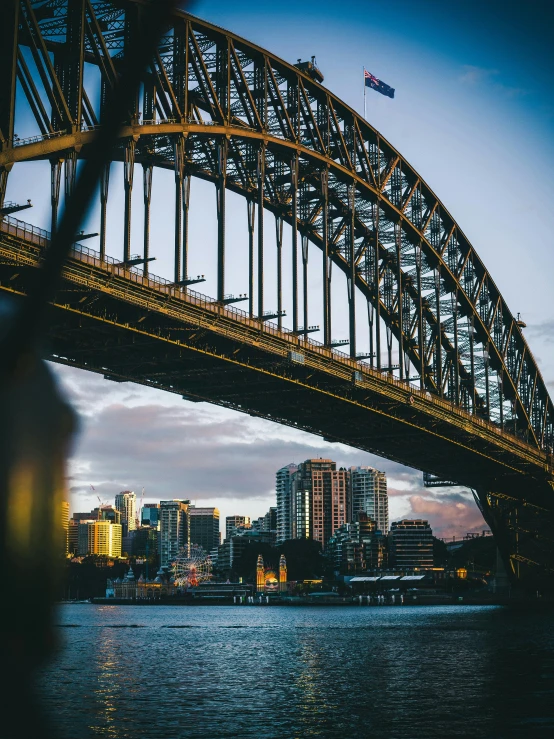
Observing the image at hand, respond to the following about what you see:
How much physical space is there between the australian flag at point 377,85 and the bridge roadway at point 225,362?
19.3m

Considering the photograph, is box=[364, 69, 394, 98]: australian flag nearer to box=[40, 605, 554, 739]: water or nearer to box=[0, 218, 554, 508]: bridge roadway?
box=[0, 218, 554, 508]: bridge roadway

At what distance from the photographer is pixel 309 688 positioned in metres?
37.6

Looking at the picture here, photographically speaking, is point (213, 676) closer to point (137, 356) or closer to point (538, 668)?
point (538, 668)

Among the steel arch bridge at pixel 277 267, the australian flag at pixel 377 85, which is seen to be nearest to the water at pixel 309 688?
the steel arch bridge at pixel 277 267

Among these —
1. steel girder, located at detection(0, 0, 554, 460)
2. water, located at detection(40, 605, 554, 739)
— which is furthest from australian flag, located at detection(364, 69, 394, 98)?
water, located at detection(40, 605, 554, 739)

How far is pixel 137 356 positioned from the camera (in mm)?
52938

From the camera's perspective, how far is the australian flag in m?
70.6

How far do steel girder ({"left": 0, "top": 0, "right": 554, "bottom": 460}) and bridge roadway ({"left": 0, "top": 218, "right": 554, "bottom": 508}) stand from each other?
3358 mm

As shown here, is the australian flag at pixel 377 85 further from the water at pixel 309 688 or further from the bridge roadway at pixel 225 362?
the water at pixel 309 688

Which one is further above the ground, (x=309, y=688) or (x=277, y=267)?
(x=277, y=267)

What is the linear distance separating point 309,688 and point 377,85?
46.0 m

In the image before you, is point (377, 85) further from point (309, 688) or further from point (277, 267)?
point (309, 688)

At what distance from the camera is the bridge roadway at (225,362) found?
44.4 metres

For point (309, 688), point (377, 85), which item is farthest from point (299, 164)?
point (309, 688)
